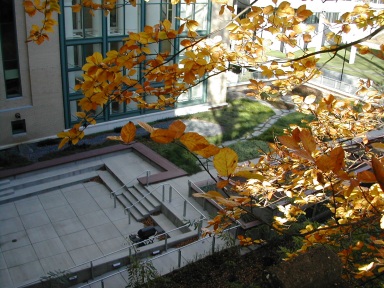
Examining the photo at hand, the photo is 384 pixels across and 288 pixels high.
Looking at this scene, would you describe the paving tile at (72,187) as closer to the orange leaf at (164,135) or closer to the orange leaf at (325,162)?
the orange leaf at (164,135)

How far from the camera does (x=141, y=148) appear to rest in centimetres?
1817

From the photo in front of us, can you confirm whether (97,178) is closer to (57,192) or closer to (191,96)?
(57,192)

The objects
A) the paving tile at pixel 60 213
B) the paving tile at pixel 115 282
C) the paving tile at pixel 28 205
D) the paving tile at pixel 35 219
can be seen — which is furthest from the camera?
the paving tile at pixel 28 205

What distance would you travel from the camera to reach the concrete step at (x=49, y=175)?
1545 centimetres

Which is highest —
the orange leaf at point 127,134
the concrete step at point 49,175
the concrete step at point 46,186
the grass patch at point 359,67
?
the orange leaf at point 127,134

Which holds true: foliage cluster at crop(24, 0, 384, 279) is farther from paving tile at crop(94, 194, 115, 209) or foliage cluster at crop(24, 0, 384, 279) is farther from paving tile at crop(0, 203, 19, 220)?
paving tile at crop(0, 203, 19, 220)

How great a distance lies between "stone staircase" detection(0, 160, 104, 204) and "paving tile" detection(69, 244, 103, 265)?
12.7 ft

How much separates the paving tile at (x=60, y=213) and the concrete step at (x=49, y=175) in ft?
5.70

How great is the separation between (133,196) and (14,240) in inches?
159

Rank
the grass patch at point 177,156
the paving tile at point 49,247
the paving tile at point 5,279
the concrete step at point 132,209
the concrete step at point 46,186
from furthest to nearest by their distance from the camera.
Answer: the grass patch at point 177,156, the concrete step at point 46,186, the concrete step at point 132,209, the paving tile at point 49,247, the paving tile at point 5,279

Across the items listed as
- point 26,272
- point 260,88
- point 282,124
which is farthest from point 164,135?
point 282,124

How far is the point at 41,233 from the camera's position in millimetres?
13242

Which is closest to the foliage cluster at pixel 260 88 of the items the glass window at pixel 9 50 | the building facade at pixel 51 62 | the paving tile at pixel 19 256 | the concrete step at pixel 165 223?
the concrete step at pixel 165 223

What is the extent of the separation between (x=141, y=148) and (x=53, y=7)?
13730mm
